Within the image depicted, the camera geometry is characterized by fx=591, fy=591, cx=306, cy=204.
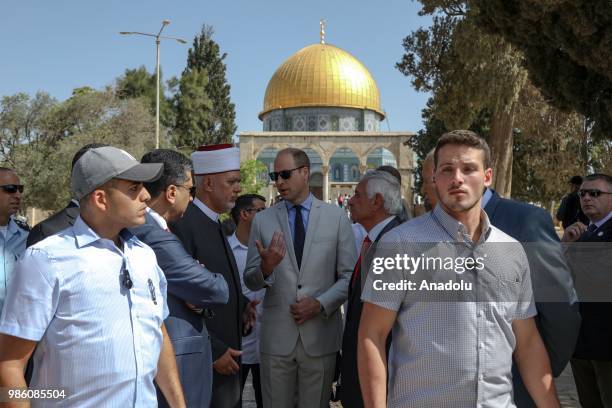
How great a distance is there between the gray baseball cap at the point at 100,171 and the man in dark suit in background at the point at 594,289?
10.2 ft

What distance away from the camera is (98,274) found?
217cm

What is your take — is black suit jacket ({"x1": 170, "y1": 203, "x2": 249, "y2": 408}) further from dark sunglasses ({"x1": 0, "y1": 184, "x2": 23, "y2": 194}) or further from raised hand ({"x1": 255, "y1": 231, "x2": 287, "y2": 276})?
dark sunglasses ({"x1": 0, "y1": 184, "x2": 23, "y2": 194})

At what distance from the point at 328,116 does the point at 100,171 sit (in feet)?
170

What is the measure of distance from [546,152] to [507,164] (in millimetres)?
9184

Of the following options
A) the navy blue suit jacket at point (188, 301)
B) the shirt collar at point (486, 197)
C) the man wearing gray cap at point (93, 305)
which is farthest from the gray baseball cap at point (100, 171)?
the shirt collar at point (486, 197)

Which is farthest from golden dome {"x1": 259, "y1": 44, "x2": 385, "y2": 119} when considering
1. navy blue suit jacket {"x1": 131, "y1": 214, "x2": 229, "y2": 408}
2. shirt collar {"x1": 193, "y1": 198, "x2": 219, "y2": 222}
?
navy blue suit jacket {"x1": 131, "y1": 214, "x2": 229, "y2": 408}

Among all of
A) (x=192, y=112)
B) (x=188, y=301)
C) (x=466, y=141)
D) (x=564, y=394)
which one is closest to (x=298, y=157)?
(x=188, y=301)

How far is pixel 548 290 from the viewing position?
254cm

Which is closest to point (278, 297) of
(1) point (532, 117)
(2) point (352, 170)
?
(1) point (532, 117)

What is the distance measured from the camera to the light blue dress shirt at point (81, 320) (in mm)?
2064

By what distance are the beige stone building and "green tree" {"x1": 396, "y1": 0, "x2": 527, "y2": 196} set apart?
3350cm

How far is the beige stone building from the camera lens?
1923 inches

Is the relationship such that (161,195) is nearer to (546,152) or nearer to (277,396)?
(277,396)

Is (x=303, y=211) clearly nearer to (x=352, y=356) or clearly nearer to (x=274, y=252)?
(x=274, y=252)
